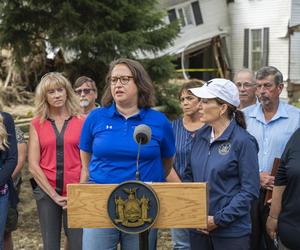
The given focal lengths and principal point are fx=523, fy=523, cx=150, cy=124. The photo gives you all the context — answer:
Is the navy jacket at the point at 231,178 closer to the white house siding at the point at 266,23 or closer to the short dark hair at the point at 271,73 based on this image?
the short dark hair at the point at 271,73

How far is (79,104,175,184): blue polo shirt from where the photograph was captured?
3.40 metres

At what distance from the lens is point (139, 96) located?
11.8ft

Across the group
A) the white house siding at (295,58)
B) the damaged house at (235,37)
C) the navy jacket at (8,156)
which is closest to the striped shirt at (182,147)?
the navy jacket at (8,156)

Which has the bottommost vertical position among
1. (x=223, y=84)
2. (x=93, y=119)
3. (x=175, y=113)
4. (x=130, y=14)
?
(x=175, y=113)

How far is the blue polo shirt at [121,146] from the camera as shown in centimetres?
340

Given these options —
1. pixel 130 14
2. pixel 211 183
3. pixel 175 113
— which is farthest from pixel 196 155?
pixel 175 113

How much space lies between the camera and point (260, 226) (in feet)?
15.3

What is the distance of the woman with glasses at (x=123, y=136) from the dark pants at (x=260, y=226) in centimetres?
130

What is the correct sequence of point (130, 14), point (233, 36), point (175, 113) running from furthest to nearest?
1. point (233, 36)
2. point (175, 113)
3. point (130, 14)

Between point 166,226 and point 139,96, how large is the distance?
1126 mm

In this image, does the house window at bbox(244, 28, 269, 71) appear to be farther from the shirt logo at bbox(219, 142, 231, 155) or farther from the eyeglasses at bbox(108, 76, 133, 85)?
the eyeglasses at bbox(108, 76, 133, 85)

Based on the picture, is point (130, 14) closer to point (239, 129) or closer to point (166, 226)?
point (239, 129)

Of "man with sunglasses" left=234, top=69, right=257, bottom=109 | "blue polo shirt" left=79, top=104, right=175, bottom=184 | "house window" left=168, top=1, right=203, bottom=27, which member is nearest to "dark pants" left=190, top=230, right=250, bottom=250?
"blue polo shirt" left=79, top=104, right=175, bottom=184

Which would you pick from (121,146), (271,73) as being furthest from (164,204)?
(271,73)
